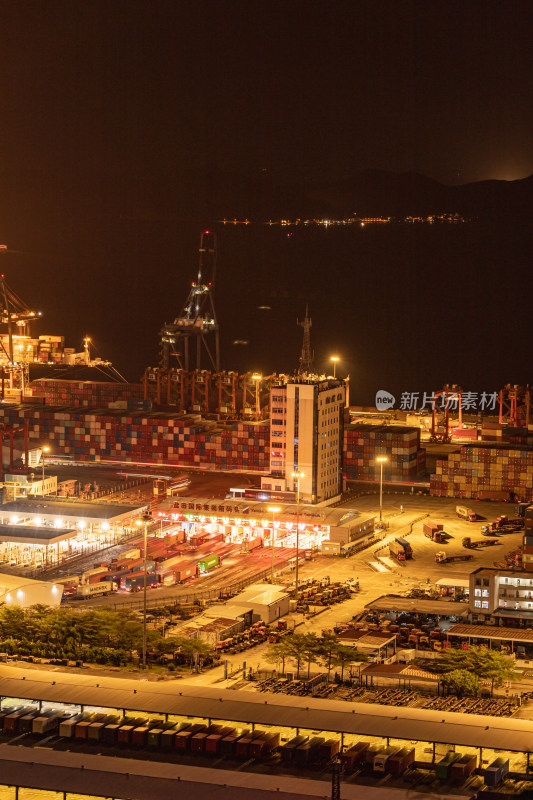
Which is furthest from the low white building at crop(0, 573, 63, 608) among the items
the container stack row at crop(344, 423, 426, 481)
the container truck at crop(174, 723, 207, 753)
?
the container stack row at crop(344, 423, 426, 481)

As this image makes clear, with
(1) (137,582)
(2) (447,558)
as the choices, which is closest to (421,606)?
(2) (447,558)

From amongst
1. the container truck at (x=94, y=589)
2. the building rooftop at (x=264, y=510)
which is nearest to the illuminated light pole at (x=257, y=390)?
the building rooftop at (x=264, y=510)

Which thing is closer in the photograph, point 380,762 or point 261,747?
point 380,762

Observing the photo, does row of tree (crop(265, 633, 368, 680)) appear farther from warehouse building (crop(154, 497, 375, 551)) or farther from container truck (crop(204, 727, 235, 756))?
warehouse building (crop(154, 497, 375, 551))

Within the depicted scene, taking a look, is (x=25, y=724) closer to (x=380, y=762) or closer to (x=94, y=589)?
(x=380, y=762)

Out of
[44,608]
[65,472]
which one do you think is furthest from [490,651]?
[65,472]

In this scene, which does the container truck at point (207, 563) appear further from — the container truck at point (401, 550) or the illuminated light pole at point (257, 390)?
the illuminated light pole at point (257, 390)
